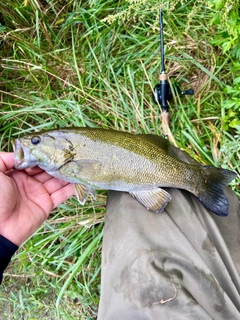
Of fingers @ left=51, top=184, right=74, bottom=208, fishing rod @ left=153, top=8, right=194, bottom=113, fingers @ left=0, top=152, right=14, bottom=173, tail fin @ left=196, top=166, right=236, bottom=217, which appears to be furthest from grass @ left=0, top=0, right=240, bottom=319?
fingers @ left=0, top=152, right=14, bottom=173

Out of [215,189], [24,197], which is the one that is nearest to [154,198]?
[215,189]

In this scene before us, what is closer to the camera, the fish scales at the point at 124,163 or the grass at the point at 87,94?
the fish scales at the point at 124,163

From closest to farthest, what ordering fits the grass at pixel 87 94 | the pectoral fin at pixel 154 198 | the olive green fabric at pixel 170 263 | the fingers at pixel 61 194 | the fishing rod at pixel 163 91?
the olive green fabric at pixel 170 263, the pectoral fin at pixel 154 198, the fingers at pixel 61 194, the fishing rod at pixel 163 91, the grass at pixel 87 94

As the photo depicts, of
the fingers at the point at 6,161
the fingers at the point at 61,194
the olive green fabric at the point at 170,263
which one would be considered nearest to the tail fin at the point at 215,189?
the olive green fabric at the point at 170,263

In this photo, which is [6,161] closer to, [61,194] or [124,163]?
[61,194]

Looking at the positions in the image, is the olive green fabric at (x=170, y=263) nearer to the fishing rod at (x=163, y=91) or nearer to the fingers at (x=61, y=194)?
the fingers at (x=61, y=194)

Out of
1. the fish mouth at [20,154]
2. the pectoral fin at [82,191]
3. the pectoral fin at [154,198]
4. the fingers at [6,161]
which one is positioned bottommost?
the pectoral fin at [82,191]

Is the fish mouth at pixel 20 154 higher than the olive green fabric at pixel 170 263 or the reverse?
higher

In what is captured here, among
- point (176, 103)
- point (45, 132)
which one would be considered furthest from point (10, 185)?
point (176, 103)
